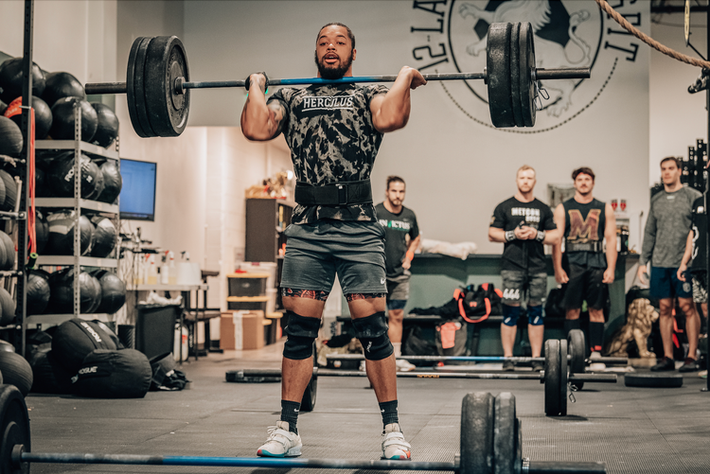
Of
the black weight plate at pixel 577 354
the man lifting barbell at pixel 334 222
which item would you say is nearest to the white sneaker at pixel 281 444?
the man lifting barbell at pixel 334 222

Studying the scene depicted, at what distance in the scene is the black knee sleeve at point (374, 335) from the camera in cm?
232

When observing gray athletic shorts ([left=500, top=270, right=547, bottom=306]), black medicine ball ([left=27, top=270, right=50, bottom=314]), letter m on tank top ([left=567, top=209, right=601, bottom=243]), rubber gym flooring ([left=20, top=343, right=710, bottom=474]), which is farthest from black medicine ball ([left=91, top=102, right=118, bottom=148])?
letter m on tank top ([left=567, top=209, right=601, bottom=243])

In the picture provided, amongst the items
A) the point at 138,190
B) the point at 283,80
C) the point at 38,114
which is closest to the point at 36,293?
the point at 38,114

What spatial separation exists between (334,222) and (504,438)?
91cm

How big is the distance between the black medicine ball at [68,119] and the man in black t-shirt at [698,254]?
13.6 ft

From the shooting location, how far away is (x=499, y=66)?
238cm

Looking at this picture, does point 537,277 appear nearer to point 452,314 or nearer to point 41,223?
point 452,314

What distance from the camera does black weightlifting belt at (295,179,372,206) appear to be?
2.33 m

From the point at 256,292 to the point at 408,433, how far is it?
572 cm

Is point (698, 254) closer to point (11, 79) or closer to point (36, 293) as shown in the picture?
point (36, 293)

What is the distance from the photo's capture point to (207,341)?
7.62m

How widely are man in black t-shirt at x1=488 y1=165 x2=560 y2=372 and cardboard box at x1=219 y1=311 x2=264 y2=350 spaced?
330cm

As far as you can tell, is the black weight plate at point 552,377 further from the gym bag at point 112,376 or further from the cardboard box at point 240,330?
the cardboard box at point 240,330

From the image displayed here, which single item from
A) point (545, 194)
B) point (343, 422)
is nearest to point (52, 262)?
A: point (343, 422)
